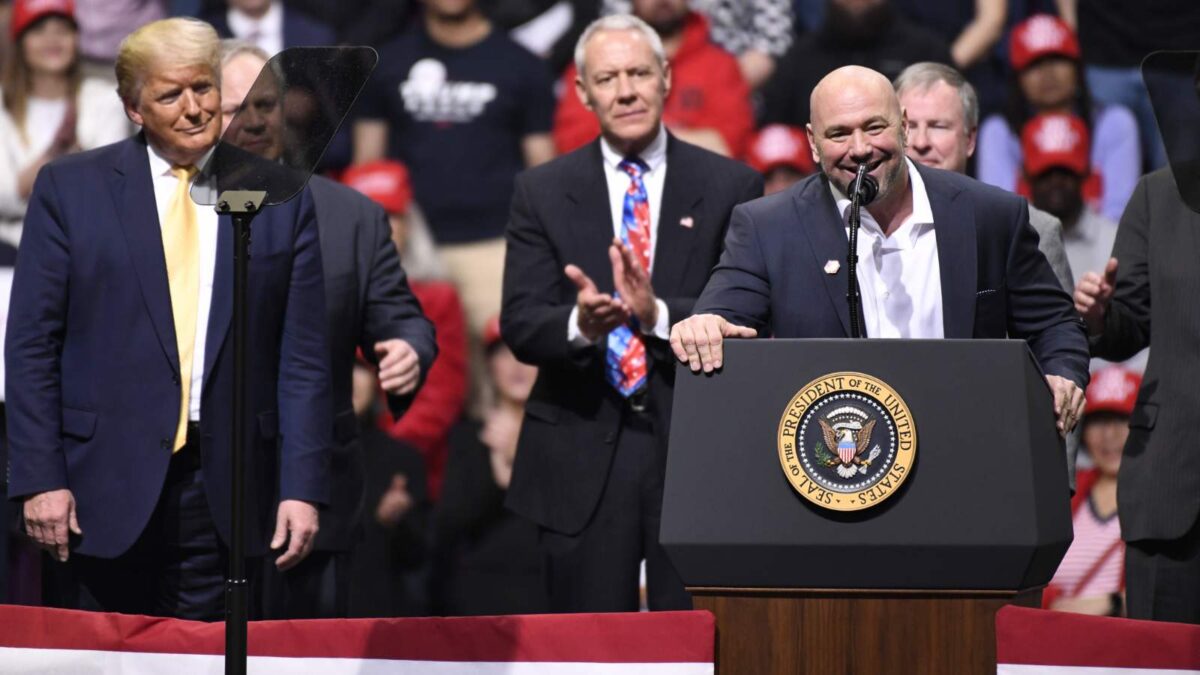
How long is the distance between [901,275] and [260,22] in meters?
3.11

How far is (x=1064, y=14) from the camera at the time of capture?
553 cm

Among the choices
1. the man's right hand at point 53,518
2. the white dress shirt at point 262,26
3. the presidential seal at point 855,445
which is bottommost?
the man's right hand at point 53,518

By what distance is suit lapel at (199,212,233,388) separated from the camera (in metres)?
3.59

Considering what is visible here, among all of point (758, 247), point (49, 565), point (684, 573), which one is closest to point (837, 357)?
point (684, 573)

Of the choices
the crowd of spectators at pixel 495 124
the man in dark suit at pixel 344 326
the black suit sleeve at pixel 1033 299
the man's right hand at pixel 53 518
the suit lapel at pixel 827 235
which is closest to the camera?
the suit lapel at pixel 827 235

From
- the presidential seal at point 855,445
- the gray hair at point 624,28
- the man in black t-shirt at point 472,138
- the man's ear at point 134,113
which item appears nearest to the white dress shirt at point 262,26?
the man in black t-shirt at point 472,138

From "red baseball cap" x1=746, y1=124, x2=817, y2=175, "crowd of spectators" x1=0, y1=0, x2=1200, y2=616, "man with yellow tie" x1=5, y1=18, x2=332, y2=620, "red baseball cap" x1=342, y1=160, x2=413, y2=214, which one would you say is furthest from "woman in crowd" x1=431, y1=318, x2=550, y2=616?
"man with yellow tie" x1=5, y1=18, x2=332, y2=620

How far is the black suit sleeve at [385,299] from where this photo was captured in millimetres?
4281

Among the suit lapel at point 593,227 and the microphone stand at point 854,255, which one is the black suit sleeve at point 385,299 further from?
the microphone stand at point 854,255

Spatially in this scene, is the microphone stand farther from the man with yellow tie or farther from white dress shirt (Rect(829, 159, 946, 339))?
the man with yellow tie

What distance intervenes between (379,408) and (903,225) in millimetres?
2691

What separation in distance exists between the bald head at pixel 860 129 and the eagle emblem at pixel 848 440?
2.20 ft

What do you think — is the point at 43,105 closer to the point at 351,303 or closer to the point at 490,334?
the point at 490,334

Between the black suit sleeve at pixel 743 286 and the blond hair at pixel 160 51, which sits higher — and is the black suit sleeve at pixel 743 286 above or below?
below
